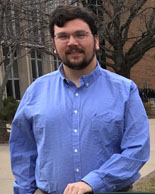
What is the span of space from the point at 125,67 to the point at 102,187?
13.4m

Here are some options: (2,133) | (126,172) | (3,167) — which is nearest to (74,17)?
(126,172)

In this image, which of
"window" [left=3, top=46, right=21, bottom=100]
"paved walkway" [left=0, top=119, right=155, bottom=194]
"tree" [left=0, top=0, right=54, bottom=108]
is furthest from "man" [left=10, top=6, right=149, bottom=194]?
"window" [left=3, top=46, right=21, bottom=100]

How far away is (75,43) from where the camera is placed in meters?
1.64

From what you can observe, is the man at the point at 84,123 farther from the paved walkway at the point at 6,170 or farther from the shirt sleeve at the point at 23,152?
the paved walkway at the point at 6,170

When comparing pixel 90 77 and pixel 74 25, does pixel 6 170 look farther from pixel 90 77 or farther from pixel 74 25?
pixel 74 25

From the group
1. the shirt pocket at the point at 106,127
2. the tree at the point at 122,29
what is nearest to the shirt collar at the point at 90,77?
the shirt pocket at the point at 106,127

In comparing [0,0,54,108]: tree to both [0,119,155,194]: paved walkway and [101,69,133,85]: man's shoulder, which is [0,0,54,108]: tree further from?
[101,69,133,85]: man's shoulder

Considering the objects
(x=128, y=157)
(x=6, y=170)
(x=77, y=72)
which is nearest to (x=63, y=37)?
(x=77, y=72)

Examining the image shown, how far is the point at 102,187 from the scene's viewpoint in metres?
1.58

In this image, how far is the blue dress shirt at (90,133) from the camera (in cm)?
162

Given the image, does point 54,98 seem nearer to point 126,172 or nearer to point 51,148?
point 51,148

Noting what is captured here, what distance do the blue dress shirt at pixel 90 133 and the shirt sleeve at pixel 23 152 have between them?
25 mm

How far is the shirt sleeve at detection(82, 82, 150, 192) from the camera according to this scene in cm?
158

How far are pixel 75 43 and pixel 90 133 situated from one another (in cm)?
51
